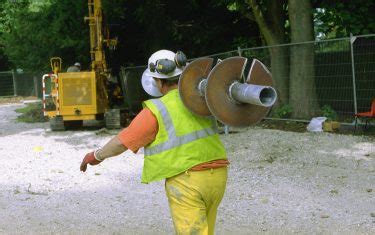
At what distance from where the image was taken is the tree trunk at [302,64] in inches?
561

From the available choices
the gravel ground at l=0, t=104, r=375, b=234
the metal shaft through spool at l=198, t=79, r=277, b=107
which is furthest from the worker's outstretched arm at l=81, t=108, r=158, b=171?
the gravel ground at l=0, t=104, r=375, b=234

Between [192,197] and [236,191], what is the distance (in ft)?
13.7

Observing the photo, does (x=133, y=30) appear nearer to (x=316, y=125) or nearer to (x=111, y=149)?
(x=316, y=125)

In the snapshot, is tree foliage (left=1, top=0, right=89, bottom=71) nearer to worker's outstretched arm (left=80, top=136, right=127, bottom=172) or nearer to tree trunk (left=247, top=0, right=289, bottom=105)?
tree trunk (left=247, top=0, right=289, bottom=105)

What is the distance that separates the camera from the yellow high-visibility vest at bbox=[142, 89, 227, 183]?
4.02 metres

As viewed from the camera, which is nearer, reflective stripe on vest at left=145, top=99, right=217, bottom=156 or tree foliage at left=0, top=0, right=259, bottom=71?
reflective stripe on vest at left=145, top=99, right=217, bottom=156

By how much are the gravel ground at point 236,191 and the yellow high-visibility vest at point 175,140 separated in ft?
7.90

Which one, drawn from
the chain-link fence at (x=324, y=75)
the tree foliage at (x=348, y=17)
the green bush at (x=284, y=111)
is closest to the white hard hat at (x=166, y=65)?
the chain-link fence at (x=324, y=75)

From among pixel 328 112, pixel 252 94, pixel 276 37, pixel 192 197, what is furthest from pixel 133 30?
pixel 252 94

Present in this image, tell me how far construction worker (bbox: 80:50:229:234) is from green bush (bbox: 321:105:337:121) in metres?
9.85

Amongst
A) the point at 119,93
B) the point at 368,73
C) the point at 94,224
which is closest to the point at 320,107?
the point at 368,73

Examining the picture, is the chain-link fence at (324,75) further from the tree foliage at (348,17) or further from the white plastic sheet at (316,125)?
the tree foliage at (348,17)

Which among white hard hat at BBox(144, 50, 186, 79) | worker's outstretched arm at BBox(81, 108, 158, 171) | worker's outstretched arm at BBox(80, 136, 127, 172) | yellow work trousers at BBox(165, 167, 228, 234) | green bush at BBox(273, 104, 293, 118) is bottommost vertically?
green bush at BBox(273, 104, 293, 118)

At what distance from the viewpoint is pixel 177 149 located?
13.2 feet
